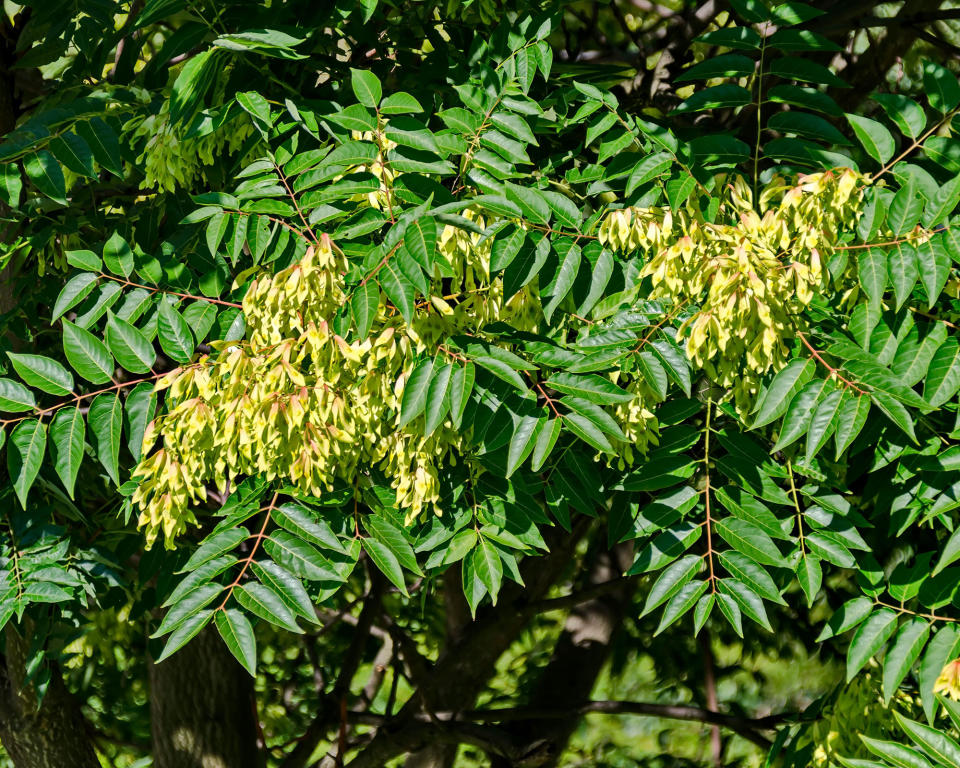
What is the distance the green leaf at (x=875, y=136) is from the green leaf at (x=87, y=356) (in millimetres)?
1329

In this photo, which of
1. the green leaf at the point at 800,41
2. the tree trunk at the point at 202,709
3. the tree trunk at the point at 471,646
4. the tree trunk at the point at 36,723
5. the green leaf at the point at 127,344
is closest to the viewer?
the green leaf at the point at 127,344

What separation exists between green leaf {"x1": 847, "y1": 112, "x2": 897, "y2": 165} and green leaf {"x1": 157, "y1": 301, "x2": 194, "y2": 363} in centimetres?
117

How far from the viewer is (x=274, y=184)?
1758 mm

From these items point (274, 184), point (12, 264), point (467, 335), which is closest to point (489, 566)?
point (467, 335)

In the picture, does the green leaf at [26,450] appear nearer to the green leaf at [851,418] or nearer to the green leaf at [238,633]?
the green leaf at [238,633]

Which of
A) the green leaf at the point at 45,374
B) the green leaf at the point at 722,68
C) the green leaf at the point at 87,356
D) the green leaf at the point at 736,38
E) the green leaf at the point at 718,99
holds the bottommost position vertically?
the green leaf at the point at 45,374

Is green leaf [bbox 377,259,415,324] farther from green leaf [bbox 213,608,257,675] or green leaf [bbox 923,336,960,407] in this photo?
green leaf [bbox 923,336,960,407]

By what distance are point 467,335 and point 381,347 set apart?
22 cm

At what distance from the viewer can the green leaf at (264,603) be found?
1.65m

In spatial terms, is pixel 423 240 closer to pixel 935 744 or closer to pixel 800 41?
pixel 800 41

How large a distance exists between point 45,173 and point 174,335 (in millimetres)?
385

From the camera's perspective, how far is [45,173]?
70.6 inches

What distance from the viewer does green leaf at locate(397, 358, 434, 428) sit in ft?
4.81

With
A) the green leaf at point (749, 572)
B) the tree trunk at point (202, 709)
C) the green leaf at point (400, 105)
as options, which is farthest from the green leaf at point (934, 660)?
the tree trunk at point (202, 709)
